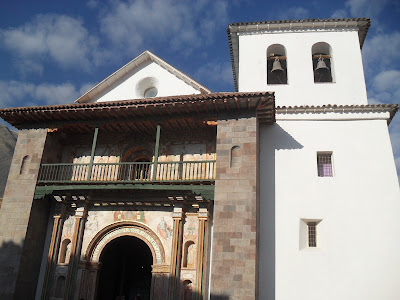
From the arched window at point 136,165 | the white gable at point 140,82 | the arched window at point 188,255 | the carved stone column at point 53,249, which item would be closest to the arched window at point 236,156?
the arched window at point 188,255

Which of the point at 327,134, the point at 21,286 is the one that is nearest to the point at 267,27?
the point at 327,134

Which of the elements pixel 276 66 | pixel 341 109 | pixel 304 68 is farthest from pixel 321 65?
pixel 341 109

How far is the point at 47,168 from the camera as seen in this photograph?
45.4 ft

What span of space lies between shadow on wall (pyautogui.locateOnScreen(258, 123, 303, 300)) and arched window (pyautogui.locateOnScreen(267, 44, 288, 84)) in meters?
2.82

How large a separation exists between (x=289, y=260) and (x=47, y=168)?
803cm

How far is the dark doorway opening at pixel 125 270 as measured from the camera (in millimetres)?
14648

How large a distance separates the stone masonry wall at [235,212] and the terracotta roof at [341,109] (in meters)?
1.69

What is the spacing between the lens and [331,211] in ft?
40.1

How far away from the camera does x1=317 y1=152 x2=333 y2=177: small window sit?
1301cm

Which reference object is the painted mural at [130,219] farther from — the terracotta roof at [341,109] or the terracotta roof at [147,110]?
the terracotta roof at [341,109]

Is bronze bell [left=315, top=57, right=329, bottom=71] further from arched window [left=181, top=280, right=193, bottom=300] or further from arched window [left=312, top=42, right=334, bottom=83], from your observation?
arched window [left=181, top=280, right=193, bottom=300]

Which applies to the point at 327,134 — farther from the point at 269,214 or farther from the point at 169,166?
the point at 169,166

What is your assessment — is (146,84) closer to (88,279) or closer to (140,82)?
(140,82)

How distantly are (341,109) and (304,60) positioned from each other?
254 centimetres
